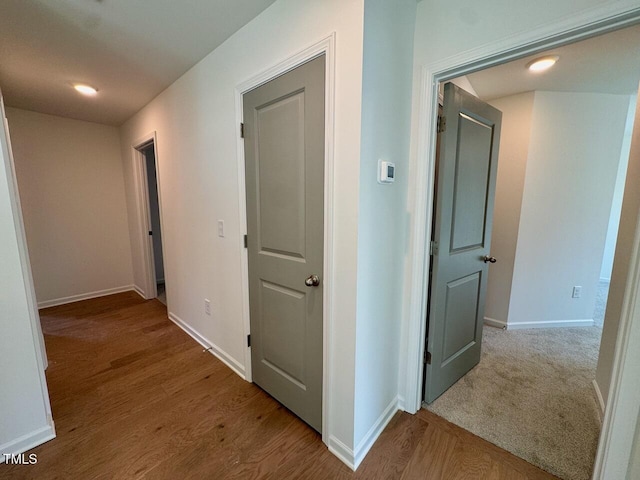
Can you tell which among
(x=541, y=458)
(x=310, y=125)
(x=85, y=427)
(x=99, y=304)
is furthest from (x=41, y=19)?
(x=541, y=458)

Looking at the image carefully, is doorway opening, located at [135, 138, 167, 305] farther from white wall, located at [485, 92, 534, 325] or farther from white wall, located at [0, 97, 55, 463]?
white wall, located at [485, 92, 534, 325]

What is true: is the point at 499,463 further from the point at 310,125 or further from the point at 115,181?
the point at 115,181

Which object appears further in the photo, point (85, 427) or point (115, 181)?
point (115, 181)

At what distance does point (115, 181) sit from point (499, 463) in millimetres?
5006

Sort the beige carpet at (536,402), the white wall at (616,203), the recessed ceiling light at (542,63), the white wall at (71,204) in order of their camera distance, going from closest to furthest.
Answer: the beige carpet at (536,402) < the recessed ceiling light at (542,63) < the white wall at (71,204) < the white wall at (616,203)

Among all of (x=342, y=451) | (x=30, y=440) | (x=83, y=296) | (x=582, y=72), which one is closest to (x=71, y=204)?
(x=83, y=296)

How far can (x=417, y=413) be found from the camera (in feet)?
5.36

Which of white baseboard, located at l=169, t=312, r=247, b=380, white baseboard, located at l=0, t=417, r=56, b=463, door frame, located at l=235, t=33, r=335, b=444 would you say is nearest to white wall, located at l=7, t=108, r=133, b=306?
white baseboard, located at l=169, t=312, r=247, b=380

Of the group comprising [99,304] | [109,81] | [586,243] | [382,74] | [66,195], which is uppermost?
[109,81]

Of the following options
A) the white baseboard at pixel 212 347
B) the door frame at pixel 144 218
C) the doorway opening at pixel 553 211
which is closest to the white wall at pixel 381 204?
the white baseboard at pixel 212 347

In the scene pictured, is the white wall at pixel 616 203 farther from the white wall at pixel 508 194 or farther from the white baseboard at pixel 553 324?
the white wall at pixel 508 194

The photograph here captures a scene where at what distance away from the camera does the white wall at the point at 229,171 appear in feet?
3.82

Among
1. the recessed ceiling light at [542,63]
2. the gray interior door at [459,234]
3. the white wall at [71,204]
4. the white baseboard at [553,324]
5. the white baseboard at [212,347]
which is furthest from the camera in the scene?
the white wall at [71,204]

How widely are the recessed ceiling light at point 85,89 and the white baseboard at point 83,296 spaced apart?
2621 mm
